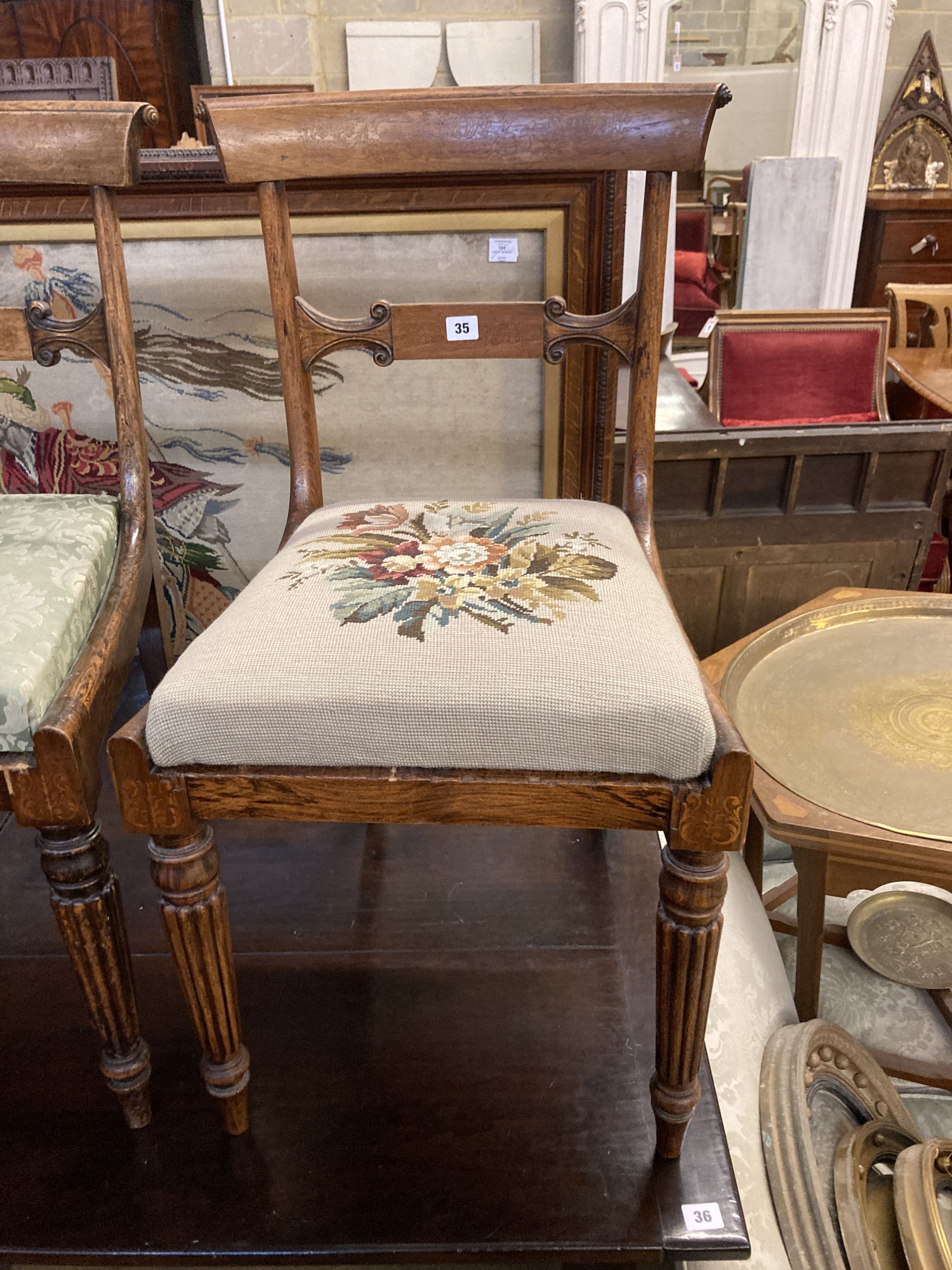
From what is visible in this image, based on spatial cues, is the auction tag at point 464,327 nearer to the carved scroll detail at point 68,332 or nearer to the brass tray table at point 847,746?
the carved scroll detail at point 68,332

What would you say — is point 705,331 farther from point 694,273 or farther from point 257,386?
point 257,386

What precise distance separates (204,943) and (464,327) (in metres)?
0.64

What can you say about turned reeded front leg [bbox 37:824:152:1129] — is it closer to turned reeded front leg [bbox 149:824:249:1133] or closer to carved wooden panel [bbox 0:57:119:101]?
turned reeded front leg [bbox 149:824:249:1133]

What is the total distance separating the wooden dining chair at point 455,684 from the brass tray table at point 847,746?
464 millimetres

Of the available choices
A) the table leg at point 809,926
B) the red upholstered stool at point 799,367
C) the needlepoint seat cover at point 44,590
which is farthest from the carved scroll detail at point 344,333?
the red upholstered stool at point 799,367

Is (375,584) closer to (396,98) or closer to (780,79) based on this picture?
(396,98)

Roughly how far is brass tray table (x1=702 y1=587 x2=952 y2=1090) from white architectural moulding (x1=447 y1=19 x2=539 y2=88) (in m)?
3.04

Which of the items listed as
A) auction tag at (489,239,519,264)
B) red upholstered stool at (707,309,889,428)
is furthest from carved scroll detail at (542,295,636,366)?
red upholstered stool at (707,309,889,428)

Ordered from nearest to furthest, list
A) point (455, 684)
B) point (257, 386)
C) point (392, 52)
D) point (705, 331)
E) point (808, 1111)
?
point (455, 684) < point (808, 1111) < point (257, 386) < point (392, 52) < point (705, 331)

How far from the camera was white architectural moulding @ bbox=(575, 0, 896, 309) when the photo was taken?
356 cm

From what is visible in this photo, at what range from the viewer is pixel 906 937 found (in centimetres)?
148

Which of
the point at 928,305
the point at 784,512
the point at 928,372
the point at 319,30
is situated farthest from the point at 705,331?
the point at 784,512

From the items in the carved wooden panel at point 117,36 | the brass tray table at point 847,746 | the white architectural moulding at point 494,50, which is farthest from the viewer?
the carved wooden panel at point 117,36

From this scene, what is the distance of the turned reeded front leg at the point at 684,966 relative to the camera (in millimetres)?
692
